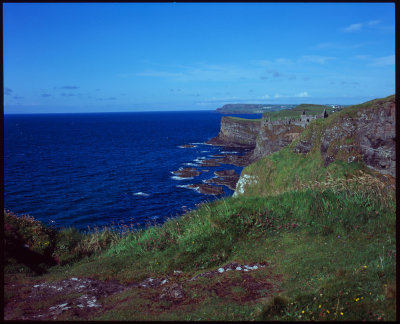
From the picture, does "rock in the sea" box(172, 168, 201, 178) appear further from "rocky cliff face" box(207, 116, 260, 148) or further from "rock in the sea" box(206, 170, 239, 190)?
→ "rocky cliff face" box(207, 116, 260, 148)

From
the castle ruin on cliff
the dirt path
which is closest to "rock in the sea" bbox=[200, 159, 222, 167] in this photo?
the castle ruin on cliff

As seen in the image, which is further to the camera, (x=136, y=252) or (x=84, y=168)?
(x=84, y=168)

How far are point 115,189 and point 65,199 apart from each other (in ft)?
27.8

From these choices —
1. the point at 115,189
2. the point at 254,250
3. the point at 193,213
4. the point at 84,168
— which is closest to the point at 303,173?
the point at 193,213

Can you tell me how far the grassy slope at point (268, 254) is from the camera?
6730 mm

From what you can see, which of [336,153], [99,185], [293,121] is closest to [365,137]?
[336,153]

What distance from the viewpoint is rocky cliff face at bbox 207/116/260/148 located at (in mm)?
102444

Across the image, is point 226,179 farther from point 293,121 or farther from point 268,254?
point 268,254

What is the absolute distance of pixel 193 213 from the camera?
623 inches

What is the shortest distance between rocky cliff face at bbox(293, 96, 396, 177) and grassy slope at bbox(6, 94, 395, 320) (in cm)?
672

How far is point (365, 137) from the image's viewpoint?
21.1m

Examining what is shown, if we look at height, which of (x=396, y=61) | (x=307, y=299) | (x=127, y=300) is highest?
(x=396, y=61)

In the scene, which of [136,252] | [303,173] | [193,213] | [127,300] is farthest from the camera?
[303,173]

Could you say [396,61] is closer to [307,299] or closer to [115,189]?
[307,299]
